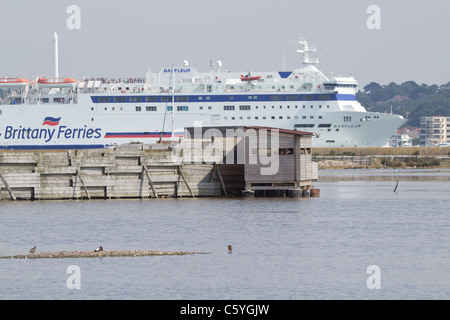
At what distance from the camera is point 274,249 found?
28562 millimetres

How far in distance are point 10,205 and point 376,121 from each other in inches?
2284

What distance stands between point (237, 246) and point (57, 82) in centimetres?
6737

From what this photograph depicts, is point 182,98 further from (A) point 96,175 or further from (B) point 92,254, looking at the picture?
(B) point 92,254

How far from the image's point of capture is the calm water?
22.5 metres

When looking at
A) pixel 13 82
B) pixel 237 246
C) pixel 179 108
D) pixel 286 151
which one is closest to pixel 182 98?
pixel 179 108

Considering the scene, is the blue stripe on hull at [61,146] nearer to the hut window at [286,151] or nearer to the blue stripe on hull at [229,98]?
the blue stripe on hull at [229,98]

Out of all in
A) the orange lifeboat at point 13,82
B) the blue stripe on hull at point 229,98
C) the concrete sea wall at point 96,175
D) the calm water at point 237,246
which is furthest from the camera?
the orange lifeboat at point 13,82

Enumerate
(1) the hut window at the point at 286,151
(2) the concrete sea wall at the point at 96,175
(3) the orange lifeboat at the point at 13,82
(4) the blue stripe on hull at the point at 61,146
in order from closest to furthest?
(2) the concrete sea wall at the point at 96,175
(1) the hut window at the point at 286,151
(4) the blue stripe on hull at the point at 61,146
(3) the orange lifeboat at the point at 13,82

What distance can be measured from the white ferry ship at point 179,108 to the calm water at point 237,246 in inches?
1760

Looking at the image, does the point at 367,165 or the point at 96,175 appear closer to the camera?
the point at 96,175

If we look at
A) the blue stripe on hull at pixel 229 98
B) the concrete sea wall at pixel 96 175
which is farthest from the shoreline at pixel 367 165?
the concrete sea wall at pixel 96 175

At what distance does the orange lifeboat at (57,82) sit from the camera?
92125 mm

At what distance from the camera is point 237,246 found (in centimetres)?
2909
